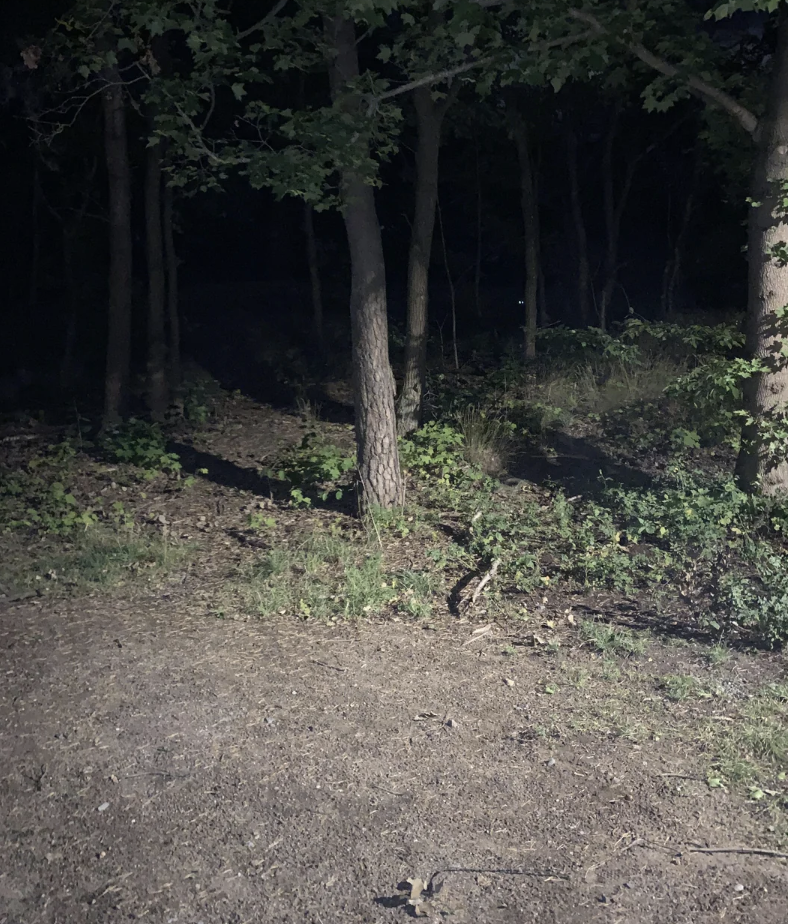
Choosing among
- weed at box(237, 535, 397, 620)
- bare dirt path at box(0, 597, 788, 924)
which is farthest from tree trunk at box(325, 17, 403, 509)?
bare dirt path at box(0, 597, 788, 924)

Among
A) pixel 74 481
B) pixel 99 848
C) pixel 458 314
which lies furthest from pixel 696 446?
pixel 458 314

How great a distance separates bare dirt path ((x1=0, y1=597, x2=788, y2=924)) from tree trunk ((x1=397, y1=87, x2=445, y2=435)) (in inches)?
229

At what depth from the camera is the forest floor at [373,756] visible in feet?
11.6

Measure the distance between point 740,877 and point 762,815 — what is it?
0.45 m

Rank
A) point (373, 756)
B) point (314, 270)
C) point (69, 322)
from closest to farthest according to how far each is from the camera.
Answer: point (373, 756)
point (69, 322)
point (314, 270)

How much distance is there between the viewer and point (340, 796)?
419cm

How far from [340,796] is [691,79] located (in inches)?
257

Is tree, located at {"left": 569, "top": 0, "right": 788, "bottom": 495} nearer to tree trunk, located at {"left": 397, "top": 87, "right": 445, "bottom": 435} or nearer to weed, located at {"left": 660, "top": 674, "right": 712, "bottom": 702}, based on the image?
weed, located at {"left": 660, "top": 674, "right": 712, "bottom": 702}

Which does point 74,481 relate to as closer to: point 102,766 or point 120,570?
point 120,570

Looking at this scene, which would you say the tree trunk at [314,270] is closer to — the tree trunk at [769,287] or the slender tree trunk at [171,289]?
the slender tree trunk at [171,289]

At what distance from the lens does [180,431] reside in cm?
1254

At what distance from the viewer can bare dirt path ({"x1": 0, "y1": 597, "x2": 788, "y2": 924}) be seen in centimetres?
349

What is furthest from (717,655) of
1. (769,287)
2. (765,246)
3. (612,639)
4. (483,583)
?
(765,246)

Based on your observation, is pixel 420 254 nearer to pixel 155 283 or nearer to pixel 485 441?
pixel 485 441
